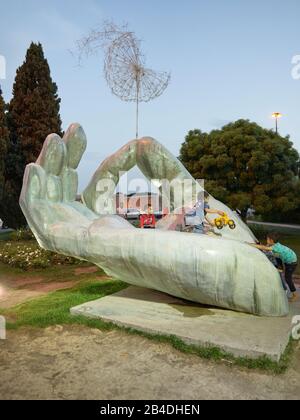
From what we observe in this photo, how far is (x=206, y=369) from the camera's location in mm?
4340

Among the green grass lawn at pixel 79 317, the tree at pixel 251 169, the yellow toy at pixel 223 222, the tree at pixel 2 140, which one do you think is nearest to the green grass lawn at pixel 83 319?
the green grass lawn at pixel 79 317

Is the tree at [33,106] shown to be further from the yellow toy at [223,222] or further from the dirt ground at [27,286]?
the yellow toy at [223,222]

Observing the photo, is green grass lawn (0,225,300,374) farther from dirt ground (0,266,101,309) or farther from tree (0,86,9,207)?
tree (0,86,9,207)

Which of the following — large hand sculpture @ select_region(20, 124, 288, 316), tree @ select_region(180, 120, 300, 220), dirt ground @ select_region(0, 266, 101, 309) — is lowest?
dirt ground @ select_region(0, 266, 101, 309)

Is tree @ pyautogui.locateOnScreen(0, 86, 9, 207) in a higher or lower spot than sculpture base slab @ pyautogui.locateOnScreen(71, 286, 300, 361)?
higher

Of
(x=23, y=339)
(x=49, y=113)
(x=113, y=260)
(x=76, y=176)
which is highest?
(x=49, y=113)

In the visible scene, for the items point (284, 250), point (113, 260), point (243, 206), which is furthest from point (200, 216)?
point (243, 206)

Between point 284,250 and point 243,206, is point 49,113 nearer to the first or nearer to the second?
point 243,206

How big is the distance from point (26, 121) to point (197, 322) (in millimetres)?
15619

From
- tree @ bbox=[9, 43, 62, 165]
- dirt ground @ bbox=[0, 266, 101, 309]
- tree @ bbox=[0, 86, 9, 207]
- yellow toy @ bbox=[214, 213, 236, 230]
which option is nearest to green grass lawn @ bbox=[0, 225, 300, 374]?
dirt ground @ bbox=[0, 266, 101, 309]

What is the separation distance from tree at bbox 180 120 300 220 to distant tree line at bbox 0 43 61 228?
7402mm

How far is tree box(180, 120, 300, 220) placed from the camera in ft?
51.6

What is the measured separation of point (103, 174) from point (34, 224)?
6.06 feet

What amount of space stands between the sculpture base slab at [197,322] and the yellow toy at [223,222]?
1832mm
